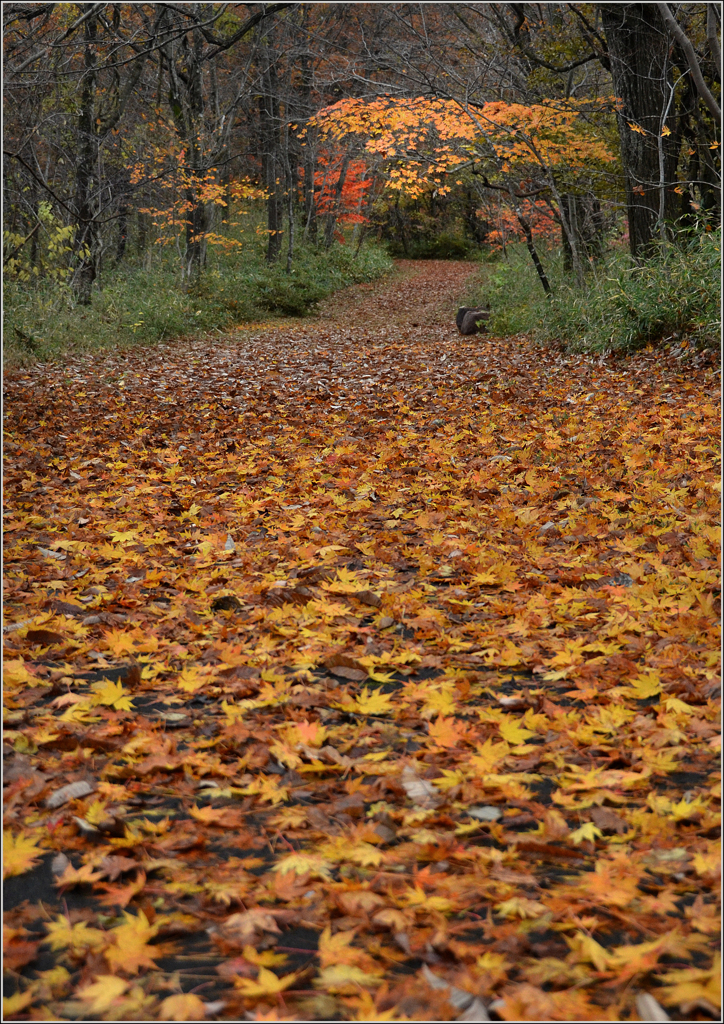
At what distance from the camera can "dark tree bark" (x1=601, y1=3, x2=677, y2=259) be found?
926 centimetres

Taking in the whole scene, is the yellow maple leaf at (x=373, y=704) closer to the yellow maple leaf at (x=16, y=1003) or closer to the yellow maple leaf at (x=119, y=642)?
the yellow maple leaf at (x=119, y=642)

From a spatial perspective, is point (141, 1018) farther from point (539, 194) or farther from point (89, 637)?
point (539, 194)

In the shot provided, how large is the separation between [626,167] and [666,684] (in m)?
8.78

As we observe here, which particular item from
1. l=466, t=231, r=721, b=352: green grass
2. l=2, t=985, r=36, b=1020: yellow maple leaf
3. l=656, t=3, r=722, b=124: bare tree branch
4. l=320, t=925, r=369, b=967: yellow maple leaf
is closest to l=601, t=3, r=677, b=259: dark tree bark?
l=466, t=231, r=721, b=352: green grass

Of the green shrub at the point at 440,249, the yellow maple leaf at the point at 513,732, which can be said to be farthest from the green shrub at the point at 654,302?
the green shrub at the point at 440,249

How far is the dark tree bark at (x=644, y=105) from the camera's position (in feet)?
30.4

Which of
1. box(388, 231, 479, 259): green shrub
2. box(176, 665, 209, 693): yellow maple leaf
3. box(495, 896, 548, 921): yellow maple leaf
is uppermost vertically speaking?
box(388, 231, 479, 259): green shrub

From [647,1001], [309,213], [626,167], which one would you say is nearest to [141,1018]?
[647,1001]

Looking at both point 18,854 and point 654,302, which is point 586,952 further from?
point 654,302

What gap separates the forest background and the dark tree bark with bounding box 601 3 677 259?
26 millimetres

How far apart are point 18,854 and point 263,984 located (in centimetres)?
81

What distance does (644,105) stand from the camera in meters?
9.48

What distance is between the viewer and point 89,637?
3.50m

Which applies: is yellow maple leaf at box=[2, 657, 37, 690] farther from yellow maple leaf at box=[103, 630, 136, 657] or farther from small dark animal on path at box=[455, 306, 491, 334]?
small dark animal on path at box=[455, 306, 491, 334]
